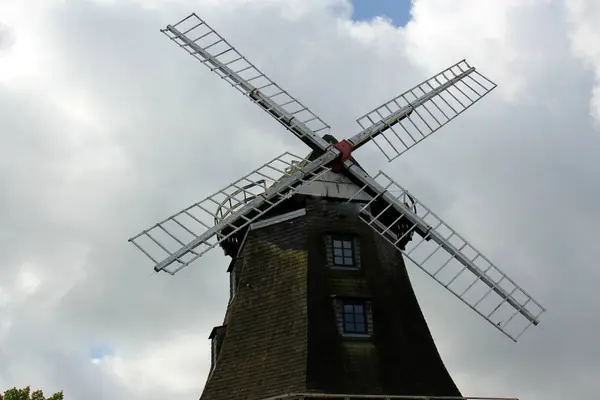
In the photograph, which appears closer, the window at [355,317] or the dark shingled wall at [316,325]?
the dark shingled wall at [316,325]

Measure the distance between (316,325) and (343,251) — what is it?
2433mm

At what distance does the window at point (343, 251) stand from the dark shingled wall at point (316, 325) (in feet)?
0.81

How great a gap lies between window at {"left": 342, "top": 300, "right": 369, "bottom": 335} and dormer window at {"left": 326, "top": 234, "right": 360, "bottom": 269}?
1.09 metres

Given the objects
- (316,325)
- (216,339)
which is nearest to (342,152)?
(316,325)

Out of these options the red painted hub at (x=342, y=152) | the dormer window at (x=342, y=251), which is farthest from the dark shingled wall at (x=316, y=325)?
the red painted hub at (x=342, y=152)

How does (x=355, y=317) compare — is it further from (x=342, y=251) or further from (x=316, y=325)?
(x=342, y=251)

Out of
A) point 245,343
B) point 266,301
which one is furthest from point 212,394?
point 266,301

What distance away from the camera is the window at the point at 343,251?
18.7 m

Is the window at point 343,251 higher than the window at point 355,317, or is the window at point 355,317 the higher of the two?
the window at point 343,251

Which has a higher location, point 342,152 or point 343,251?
point 342,152

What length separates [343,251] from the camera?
62.0 ft

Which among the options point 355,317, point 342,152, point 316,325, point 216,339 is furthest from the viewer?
point 342,152

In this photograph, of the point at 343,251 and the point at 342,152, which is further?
the point at 342,152

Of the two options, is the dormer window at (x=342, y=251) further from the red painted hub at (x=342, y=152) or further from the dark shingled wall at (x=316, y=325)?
the red painted hub at (x=342, y=152)
